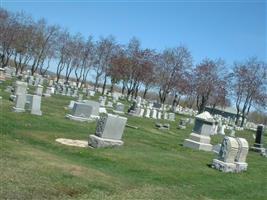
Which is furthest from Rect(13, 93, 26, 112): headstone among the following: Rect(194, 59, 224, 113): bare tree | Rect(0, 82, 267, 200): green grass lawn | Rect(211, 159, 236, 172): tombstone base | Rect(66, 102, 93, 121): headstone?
Rect(194, 59, 224, 113): bare tree

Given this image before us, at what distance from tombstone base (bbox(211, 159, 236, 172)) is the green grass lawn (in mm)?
342

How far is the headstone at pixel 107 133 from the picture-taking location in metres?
14.5

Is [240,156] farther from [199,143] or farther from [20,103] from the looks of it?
[20,103]

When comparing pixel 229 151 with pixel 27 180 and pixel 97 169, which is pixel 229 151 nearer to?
pixel 97 169

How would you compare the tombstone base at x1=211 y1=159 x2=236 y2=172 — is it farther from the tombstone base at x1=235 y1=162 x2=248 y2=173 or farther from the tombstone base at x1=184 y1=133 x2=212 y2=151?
the tombstone base at x1=184 y1=133 x2=212 y2=151

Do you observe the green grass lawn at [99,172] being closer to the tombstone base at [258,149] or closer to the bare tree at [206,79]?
the tombstone base at [258,149]

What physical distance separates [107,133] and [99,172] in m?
4.26

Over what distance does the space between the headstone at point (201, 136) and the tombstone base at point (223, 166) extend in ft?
15.8

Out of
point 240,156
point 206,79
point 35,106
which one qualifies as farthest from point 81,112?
point 206,79

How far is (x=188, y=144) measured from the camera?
20109 mm

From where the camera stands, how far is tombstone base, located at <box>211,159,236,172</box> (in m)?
14.6

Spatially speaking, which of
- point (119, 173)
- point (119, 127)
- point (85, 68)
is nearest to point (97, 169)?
point (119, 173)

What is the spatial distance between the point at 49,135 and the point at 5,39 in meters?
49.4

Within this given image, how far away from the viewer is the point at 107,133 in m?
14.7
